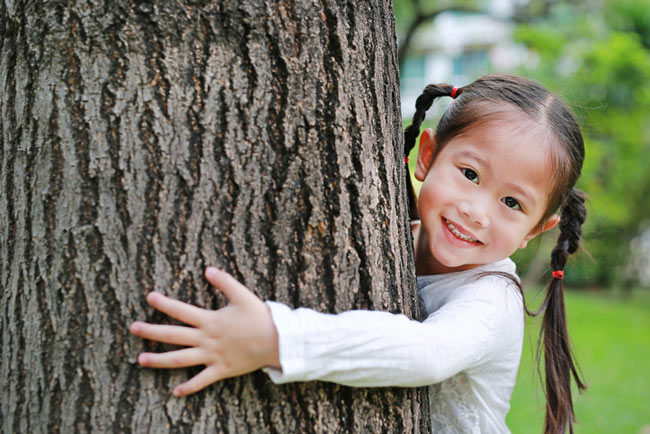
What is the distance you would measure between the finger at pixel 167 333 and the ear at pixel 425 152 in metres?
1.10

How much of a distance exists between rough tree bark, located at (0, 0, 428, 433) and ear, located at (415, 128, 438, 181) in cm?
73

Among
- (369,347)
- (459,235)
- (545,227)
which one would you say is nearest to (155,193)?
(369,347)

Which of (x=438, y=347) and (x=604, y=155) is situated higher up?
(x=604, y=155)

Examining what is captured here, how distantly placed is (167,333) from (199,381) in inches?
4.8

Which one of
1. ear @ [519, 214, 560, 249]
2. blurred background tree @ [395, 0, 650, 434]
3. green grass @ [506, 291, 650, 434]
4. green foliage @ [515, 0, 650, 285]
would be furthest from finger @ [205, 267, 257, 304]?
green foliage @ [515, 0, 650, 285]

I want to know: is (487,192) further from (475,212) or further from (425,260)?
(425,260)

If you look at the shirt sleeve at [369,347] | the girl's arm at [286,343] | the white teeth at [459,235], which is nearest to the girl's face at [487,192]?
the white teeth at [459,235]

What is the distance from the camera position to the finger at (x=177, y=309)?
4.45 ft

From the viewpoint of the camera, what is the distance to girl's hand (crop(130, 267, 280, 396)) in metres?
1.35

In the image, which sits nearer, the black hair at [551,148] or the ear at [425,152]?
the black hair at [551,148]

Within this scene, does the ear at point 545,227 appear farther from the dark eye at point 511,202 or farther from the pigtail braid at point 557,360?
the dark eye at point 511,202

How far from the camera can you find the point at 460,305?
172 cm

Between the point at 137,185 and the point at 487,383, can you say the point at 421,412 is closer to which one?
the point at 487,383

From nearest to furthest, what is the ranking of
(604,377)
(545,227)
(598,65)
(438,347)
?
(438,347) → (545,227) → (604,377) → (598,65)
